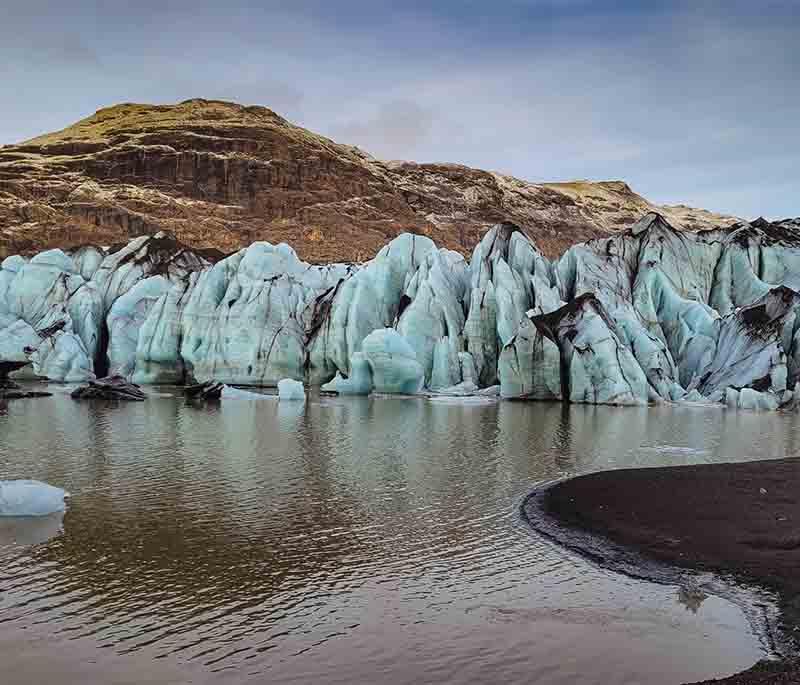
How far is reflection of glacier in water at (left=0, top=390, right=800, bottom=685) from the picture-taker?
5602mm

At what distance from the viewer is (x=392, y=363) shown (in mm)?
31141

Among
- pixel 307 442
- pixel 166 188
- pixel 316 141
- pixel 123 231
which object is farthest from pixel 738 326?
pixel 316 141

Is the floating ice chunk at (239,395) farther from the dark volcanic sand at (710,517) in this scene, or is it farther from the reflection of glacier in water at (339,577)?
the dark volcanic sand at (710,517)

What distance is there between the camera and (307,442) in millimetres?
16797

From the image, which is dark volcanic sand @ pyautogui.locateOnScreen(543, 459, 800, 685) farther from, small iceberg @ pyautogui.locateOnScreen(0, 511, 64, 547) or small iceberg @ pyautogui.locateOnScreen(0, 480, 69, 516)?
small iceberg @ pyautogui.locateOnScreen(0, 480, 69, 516)

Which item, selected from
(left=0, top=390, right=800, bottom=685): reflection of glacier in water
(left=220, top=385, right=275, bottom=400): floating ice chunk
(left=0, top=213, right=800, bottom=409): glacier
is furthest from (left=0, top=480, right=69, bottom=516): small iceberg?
(left=220, top=385, right=275, bottom=400): floating ice chunk

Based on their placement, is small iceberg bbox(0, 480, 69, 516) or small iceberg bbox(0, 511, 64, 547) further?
small iceberg bbox(0, 480, 69, 516)

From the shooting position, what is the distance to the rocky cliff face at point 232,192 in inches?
3452

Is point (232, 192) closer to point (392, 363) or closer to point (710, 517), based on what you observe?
point (392, 363)

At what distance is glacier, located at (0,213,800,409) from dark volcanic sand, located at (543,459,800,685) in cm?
1633

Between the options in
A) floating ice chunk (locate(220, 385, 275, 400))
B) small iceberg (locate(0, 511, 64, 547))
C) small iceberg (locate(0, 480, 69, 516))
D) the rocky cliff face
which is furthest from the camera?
the rocky cliff face

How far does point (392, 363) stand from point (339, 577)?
23.8 m

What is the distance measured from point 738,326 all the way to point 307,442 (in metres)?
20.8

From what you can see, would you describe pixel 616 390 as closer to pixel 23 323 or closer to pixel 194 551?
pixel 194 551
